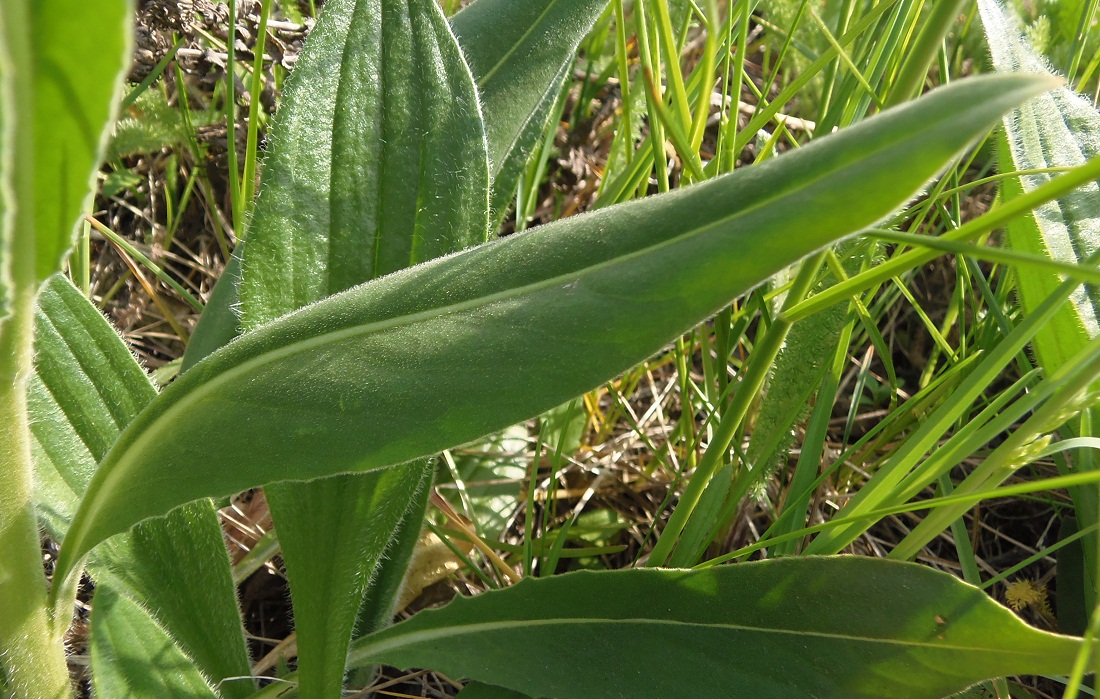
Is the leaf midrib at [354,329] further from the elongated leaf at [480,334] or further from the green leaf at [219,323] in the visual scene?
the green leaf at [219,323]

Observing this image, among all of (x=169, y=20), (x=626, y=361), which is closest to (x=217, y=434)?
(x=626, y=361)

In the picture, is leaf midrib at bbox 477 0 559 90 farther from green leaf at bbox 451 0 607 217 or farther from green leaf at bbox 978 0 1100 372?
green leaf at bbox 978 0 1100 372

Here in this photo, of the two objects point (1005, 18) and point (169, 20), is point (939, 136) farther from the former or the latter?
point (169, 20)

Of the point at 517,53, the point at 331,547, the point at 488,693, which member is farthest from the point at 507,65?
the point at 488,693

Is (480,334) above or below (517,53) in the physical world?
below

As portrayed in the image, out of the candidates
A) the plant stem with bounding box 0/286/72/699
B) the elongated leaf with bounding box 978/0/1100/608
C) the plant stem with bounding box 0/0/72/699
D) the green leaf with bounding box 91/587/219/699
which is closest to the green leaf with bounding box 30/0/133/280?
the plant stem with bounding box 0/0/72/699

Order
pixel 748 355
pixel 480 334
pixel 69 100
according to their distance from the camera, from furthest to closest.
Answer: pixel 748 355, pixel 480 334, pixel 69 100

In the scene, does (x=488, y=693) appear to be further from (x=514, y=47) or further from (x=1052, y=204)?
(x=1052, y=204)
